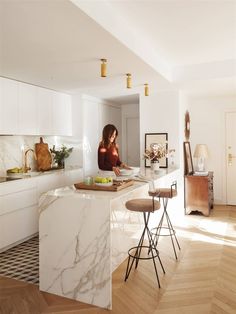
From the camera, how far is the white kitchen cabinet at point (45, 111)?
4641 millimetres

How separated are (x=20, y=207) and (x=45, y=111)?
1.70m

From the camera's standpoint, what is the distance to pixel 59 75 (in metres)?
→ 3.99

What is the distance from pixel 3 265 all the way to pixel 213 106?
495 centimetres

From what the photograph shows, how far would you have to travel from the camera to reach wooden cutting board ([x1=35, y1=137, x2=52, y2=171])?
4918 mm

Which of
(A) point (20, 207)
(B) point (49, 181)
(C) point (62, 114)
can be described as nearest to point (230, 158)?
(C) point (62, 114)

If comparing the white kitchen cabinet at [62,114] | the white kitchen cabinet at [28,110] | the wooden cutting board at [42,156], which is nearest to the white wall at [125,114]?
the white kitchen cabinet at [62,114]

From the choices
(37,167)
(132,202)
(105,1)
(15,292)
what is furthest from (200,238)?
(105,1)

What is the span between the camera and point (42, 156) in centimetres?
495

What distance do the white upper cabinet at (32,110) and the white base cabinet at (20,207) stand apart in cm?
76

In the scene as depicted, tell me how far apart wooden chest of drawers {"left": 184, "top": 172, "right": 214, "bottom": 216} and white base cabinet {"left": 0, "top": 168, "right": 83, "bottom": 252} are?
2.49m

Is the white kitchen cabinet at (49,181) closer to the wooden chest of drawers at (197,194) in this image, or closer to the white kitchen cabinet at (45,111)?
the white kitchen cabinet at (45,111)

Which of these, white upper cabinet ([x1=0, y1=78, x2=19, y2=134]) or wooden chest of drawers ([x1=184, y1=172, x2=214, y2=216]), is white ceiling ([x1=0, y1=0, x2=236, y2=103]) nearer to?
white upper cabinet ([x1=0, y1=78, x2=19, y2=134])

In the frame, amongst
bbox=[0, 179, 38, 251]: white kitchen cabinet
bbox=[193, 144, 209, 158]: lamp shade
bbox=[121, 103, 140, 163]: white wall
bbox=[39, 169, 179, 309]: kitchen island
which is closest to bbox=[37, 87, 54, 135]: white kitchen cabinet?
bbox=[0, 179, 38, 251]: white kitchen cabinet

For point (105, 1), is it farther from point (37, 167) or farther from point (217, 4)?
point (37, 167)
